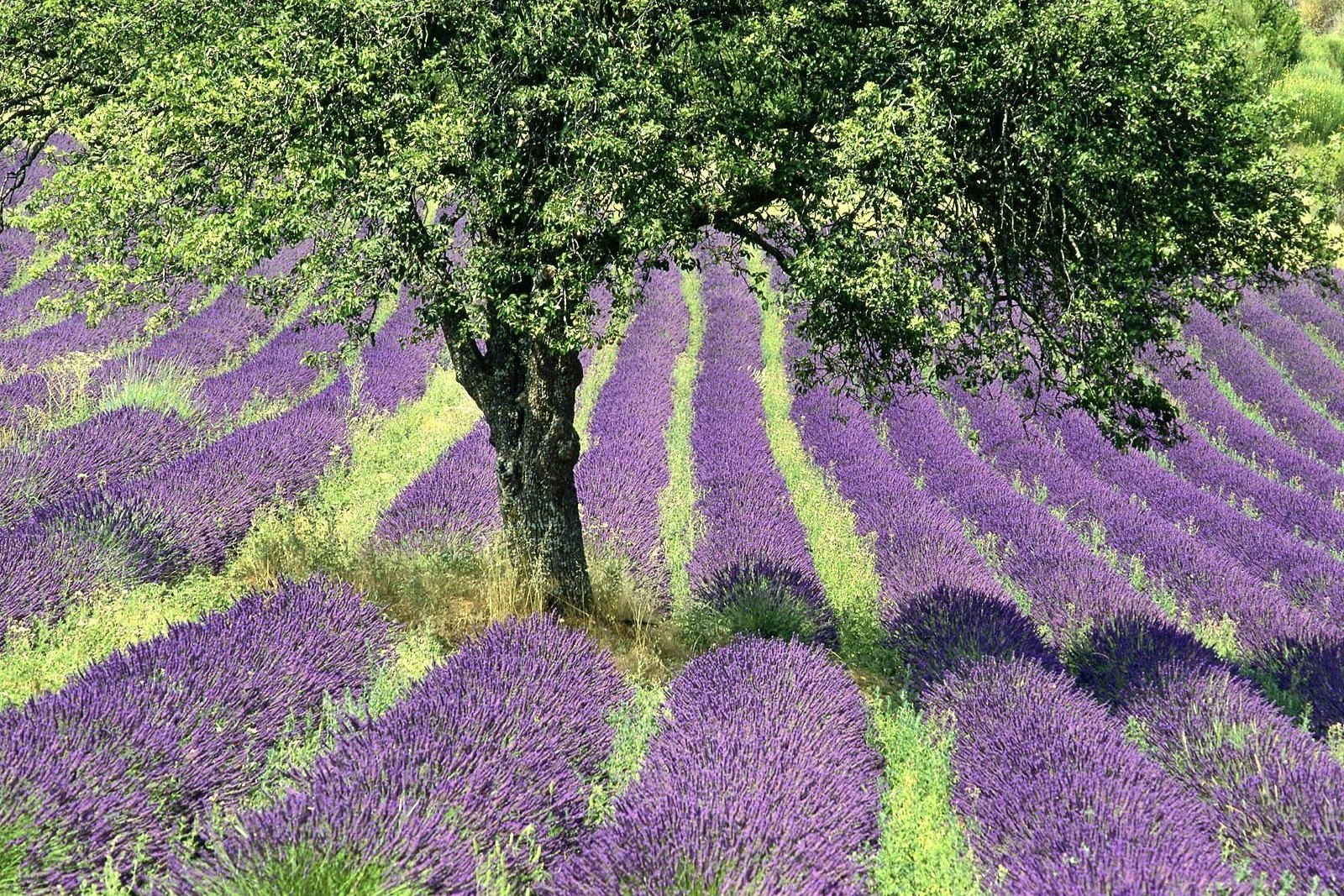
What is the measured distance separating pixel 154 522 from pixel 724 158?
16.5ft

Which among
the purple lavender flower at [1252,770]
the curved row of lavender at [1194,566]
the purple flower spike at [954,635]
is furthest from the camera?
the curved row of lavender at [1194,566]

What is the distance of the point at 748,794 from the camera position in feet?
14.3

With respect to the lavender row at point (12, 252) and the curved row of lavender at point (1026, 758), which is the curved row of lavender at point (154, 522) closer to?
the curved row of lavender at point (1026, 758)

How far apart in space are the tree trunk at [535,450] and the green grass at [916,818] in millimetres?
2315

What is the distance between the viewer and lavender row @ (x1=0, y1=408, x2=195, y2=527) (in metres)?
8.54

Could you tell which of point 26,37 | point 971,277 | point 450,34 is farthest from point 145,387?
point 971,277

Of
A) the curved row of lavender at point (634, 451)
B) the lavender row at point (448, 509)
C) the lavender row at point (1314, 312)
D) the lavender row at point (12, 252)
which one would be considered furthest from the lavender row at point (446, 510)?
the lavender row at point (1314, 312)

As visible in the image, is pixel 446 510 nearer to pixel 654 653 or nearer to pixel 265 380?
pixel 654 653

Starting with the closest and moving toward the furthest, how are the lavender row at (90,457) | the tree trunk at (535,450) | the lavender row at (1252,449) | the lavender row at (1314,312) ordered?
the tree trunk at (535,450) → the lavender row at (90,457) → the lavender row at (1252,449) → the lavender row at (1314,312)

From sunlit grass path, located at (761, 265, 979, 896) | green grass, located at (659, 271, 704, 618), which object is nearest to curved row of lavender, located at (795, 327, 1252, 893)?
sunlit grass path, located at (761, 265, 979, 896)

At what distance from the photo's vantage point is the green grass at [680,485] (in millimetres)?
9041

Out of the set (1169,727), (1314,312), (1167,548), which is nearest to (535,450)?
(1169,727)

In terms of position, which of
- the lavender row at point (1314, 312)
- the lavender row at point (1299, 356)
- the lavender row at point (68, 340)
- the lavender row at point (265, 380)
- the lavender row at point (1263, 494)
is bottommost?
the lavender row at point (1314, 312)

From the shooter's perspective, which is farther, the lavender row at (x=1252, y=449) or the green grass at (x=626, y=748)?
the lavender row at (x=1252, y=449)
